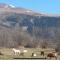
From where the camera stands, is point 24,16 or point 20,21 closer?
point 20,21

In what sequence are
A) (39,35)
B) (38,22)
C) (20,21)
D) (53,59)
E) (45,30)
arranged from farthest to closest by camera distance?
(20,21)
(38,22)
(45,30)
(39,35)
(53,59)

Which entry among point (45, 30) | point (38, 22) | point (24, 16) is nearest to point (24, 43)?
point (45, 30)

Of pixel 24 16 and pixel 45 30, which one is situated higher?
pixel 24 16

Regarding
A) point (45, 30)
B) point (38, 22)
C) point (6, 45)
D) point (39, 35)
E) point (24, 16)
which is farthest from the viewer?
point (24, 16)

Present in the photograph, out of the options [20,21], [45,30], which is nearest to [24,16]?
[20,21]

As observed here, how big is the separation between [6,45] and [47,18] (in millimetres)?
67188

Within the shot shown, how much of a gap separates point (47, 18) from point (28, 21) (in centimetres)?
847

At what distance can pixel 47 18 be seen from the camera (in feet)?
465

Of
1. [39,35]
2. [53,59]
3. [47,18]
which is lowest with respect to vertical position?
[53,59]

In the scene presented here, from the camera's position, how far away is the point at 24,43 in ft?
258

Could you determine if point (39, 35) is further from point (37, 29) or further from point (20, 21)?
point (20, 21)

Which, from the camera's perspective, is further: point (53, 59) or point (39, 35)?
point (39, 35)

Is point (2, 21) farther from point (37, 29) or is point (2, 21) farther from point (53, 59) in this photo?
point (53, 59)

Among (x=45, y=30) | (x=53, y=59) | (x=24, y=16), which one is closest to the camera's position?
(x=53, y=59)
